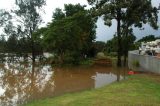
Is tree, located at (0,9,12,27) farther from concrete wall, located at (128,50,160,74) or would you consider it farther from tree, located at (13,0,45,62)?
concrete wall, located at (128,50,160,74)

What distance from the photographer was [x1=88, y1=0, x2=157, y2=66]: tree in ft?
121

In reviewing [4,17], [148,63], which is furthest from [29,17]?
[148,63]

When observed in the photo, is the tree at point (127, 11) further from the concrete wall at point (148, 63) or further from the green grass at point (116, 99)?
the green grass at point (116, 99)

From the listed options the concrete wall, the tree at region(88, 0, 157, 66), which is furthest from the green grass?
the tree at region(88, 0, 157, 66)

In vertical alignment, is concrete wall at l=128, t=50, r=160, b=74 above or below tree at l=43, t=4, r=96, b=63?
below

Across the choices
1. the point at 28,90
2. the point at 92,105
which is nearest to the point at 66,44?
the point at 28,90

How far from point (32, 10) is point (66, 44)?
42.9ft

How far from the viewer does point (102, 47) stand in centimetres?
7181

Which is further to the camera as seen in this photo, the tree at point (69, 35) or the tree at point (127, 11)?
the tree at point (69, 35)

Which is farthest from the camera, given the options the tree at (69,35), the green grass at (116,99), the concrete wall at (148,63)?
the tree at (69,35)

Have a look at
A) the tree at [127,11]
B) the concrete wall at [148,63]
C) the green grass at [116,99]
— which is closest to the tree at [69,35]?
the tree at [127,11]

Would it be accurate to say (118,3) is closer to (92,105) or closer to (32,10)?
(32,10)

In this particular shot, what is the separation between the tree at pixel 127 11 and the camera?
37.0 meters

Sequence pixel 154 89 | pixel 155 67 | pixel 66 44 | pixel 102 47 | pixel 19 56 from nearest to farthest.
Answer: pixel 154 89, pixel 155 67, pixel 66 44, pixel 19 56, pixel 102 47
